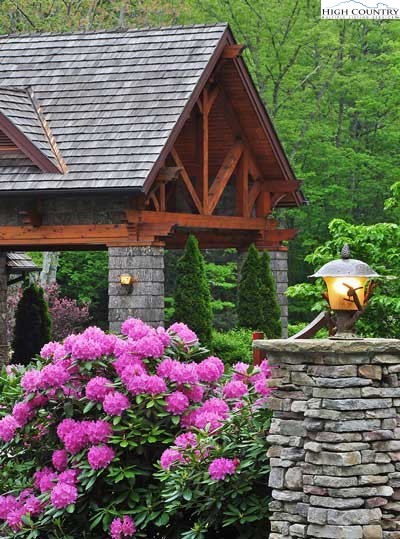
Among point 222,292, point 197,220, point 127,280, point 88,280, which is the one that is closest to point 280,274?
point 197,220

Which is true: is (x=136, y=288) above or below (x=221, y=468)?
above

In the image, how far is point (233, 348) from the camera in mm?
21281

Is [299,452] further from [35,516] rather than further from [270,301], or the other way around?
[270,301]

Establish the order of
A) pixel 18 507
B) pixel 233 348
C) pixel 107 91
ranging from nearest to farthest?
1. pixel 18 507
2. pixel 107 91
3. pixel 233 348

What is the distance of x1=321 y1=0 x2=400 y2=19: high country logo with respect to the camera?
33688 millimetres

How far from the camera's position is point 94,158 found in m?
19.7

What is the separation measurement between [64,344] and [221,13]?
2745 cm

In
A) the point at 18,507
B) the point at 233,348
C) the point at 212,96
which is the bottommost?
the point at 18,507

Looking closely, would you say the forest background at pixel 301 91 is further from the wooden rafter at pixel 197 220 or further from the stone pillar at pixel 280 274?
the wooden rafter at pixel 197 220

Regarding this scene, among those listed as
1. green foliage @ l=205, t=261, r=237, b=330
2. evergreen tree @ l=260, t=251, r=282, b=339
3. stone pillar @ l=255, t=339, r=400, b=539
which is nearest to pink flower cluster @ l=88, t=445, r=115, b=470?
stone pillar @ l=255, t=339, r=400, b=539

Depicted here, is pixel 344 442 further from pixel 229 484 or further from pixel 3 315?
pixel 3 315

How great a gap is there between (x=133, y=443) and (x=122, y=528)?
0.60 metres

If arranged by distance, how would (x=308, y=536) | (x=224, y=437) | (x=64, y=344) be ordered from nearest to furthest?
1. (x=308, y=536)
2. (x=224, y=437)
3. (x=64, y=344)

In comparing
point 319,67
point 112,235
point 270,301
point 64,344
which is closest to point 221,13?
point 319,67
